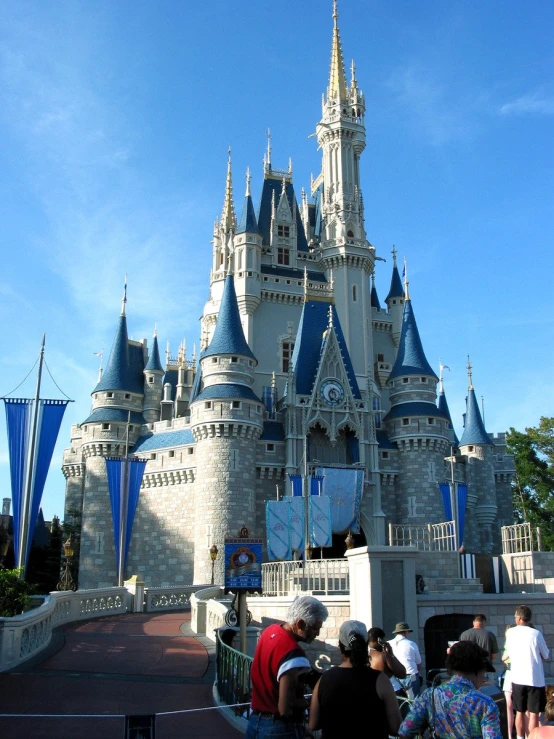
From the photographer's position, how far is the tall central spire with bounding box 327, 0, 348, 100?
1929 inches

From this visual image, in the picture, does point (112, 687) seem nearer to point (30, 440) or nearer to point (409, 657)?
point (409, 657)

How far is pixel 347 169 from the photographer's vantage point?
4725cm

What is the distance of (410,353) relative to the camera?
42.2m

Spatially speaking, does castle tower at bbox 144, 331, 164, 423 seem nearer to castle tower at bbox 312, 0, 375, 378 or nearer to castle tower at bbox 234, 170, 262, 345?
castle tower at bbox 234, 170, 262, 345

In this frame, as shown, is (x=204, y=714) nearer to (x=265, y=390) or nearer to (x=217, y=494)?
(x=217, y=494)

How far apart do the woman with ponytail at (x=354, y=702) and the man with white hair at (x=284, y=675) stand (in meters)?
0.30

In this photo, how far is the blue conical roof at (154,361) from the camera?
4453cm

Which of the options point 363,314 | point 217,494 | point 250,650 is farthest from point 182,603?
point 363,314

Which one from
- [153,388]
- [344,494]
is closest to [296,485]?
[344,494]

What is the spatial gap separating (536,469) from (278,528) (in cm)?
1836

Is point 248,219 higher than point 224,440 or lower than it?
higher

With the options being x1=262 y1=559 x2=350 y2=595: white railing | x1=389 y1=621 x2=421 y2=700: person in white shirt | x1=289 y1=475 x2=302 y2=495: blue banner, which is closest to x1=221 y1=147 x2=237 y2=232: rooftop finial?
x1=289 y1=475 x2=302 y2=495: blue banner

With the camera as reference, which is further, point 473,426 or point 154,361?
point 154,361

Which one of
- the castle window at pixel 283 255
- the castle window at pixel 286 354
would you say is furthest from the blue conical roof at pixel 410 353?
the castle window at pixel 283 255
